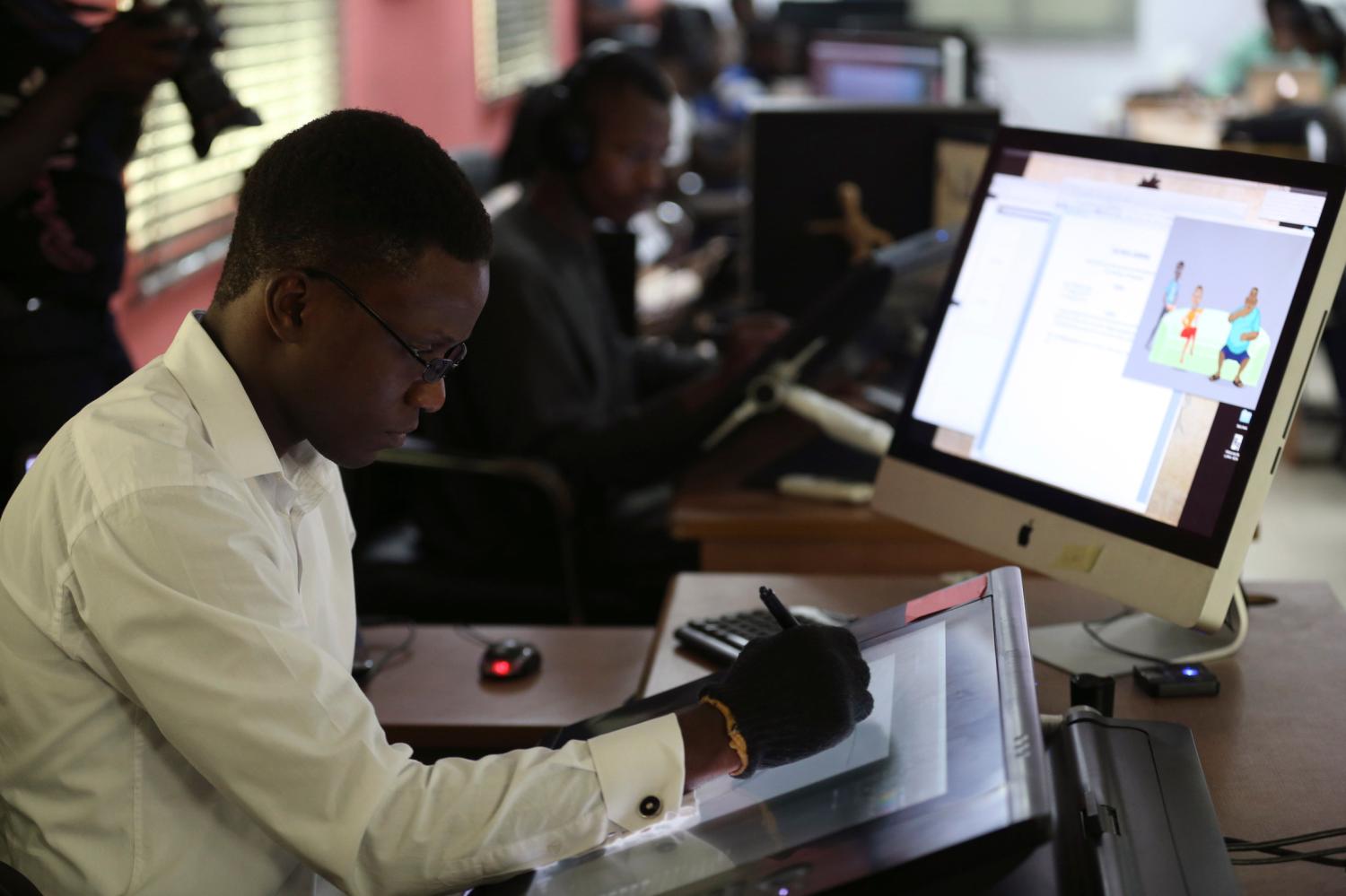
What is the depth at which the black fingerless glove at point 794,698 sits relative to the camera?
92 centimetres

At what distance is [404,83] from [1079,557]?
165 inches

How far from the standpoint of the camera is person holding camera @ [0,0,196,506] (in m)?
1.84

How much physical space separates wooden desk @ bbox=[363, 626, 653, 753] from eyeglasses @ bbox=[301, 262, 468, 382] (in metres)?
0.40

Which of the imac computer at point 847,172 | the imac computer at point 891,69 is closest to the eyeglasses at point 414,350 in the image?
the imac computer at point 847,172

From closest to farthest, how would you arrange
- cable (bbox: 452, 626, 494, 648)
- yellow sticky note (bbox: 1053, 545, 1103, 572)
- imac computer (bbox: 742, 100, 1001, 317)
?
yellow sticky note (bbox: 1053, 545, 1103, 572), cable (bbox: 452, 626, 494, 648), imac computer (bbox: 742, 100, 1001, 317)

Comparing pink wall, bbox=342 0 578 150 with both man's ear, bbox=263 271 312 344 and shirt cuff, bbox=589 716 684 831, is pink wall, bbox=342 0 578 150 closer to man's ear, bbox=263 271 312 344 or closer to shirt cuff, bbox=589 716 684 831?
man's ear, bbox=263 271 312 344

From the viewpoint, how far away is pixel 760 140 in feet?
9.05

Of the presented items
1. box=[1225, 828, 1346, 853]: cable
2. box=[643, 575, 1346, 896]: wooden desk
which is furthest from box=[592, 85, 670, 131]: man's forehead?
box=[1225, 828, 1346, 853]: cable

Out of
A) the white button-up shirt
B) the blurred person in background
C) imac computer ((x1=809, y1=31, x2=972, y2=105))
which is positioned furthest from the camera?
the blurred person in background

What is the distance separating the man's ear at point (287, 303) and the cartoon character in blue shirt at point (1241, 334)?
72cm

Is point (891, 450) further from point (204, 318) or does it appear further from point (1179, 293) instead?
point (204, 318)

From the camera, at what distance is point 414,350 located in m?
0.97

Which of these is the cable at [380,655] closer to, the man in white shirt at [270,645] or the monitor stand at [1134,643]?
the man in white shirt at [270,645]

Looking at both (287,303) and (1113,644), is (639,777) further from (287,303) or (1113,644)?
(1113,644)
